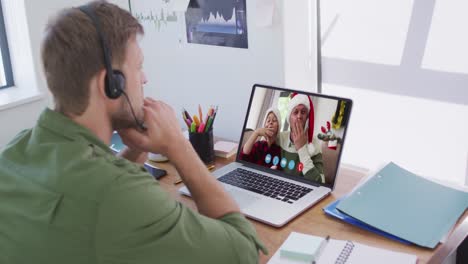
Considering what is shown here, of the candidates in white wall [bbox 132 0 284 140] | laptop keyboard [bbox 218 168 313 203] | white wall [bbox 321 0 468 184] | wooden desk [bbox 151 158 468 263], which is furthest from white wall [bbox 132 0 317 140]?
wooden desk [bbox 151 158 468 263]

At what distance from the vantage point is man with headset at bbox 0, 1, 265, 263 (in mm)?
849

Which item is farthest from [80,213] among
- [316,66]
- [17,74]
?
[17,74]

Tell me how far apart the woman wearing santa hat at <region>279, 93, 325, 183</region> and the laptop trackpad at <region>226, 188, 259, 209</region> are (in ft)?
0.49

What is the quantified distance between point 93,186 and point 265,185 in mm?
637

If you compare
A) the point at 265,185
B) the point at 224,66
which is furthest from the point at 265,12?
the point at 265,185

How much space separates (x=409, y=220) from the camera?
1.18 metres

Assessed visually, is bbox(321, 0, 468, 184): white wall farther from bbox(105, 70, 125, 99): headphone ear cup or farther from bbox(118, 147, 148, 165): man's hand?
bbox(105, 70, 125, 99): headphone ear cup

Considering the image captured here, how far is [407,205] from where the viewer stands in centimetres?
123

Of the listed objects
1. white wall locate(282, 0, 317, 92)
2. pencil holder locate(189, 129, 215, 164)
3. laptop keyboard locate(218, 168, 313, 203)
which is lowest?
laptop keyboard locate(218, 168, 313, 203)

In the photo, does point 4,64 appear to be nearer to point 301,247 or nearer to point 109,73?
point 109,73

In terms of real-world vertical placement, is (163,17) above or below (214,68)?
above

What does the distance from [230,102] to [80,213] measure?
3.33 feet

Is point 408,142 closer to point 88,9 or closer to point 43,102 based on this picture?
point 88,9

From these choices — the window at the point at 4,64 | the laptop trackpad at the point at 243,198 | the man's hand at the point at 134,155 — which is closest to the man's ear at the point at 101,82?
the man's hand at the point at 134,155
